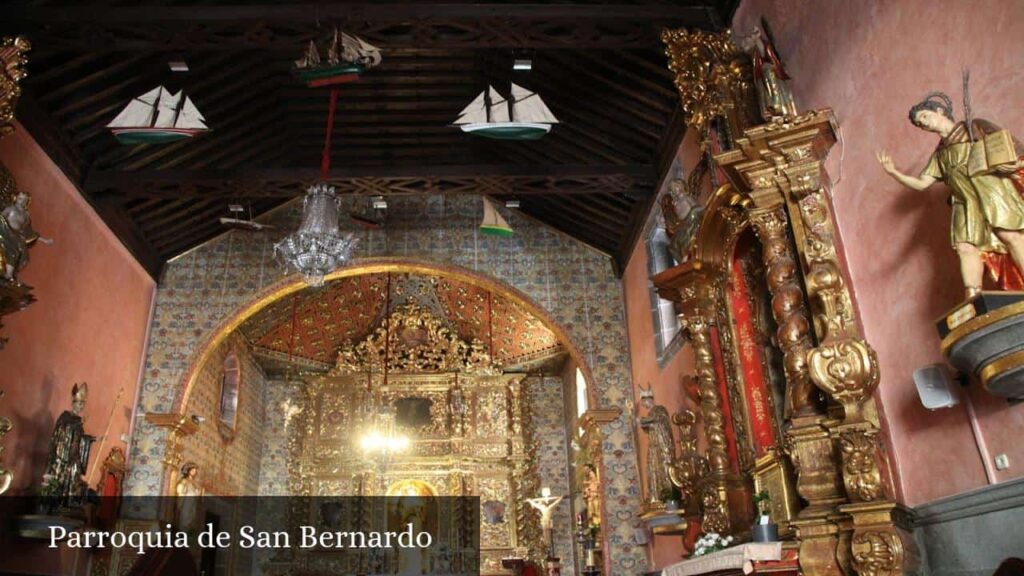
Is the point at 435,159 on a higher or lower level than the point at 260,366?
higher

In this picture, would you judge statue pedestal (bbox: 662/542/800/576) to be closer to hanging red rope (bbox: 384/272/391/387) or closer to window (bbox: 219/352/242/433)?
hanging red rope (bbox: 384/272/391/387)

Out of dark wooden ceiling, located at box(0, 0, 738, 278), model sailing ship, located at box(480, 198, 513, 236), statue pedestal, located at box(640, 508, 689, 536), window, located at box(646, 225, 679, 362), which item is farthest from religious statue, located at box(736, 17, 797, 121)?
model sailing ship, located at box(480, 198, 513, 236)

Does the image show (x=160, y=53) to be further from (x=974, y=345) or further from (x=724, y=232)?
(x=974, y=345)

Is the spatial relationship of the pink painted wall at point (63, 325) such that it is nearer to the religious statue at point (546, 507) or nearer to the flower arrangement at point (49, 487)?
the flower arrangement at point (49, 487)

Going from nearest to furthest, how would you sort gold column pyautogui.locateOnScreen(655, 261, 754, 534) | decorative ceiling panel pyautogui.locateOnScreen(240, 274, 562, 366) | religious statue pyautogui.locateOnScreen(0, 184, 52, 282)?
1. gold column pyautogui.locateOnScreen(655, 261, 754, 534)
2. religious statue pyautogui.locateOnScreen(0, 184, 52, 282)
3. decorative ceiling panel pyautogui.locateOnScreen(240, 274, 562, 366)

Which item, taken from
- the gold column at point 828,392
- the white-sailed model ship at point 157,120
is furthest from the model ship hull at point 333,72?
the gold column at point 828,392

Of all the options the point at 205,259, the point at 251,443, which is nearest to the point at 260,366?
the point at 251,443

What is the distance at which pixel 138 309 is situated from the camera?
11.6m

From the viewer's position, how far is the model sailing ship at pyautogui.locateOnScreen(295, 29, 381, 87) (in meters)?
7.29

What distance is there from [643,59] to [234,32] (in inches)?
173

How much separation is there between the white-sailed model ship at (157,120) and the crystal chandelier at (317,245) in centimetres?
147

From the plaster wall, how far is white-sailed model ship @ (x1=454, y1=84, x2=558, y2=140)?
4.45m

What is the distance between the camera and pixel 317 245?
843 cm

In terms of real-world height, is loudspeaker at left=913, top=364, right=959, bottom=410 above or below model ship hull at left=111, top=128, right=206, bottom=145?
below
